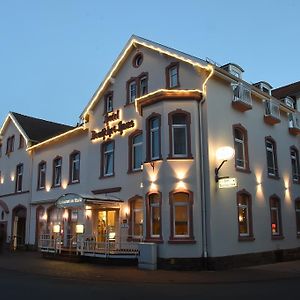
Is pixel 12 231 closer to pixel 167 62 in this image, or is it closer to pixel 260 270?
pixel 167 62

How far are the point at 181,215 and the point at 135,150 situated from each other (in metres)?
5.43

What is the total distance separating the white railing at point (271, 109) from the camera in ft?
73.7

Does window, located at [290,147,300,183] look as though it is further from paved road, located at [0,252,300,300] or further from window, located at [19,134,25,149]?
window, located at [19,134,25,149]

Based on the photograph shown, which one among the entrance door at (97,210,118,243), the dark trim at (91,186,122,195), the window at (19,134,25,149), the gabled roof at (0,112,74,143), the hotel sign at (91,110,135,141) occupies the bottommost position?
the entrance door at (97,210,118,243)

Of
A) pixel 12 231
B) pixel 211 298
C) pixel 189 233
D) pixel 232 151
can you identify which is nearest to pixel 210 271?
pixel 189 233

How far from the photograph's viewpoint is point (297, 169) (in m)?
25.4

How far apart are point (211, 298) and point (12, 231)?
25.6 m

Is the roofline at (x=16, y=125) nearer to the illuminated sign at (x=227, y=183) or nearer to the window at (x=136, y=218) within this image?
the window at (x=136, y=218)

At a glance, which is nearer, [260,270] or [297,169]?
[260,270]

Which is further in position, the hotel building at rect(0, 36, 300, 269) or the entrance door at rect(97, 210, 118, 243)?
the entrance door at rect(97, 210, 118, 243)

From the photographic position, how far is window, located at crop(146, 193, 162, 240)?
60.3 ft

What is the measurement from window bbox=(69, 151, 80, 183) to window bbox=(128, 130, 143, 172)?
19.9ft

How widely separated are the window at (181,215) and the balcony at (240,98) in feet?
17.4

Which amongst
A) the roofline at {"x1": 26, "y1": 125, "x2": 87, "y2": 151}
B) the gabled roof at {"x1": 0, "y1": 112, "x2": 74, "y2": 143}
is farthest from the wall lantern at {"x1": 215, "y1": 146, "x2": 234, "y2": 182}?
the gabled roof at {"x1": 0, "y1": 112, "x2": 74, "y2": 143}
